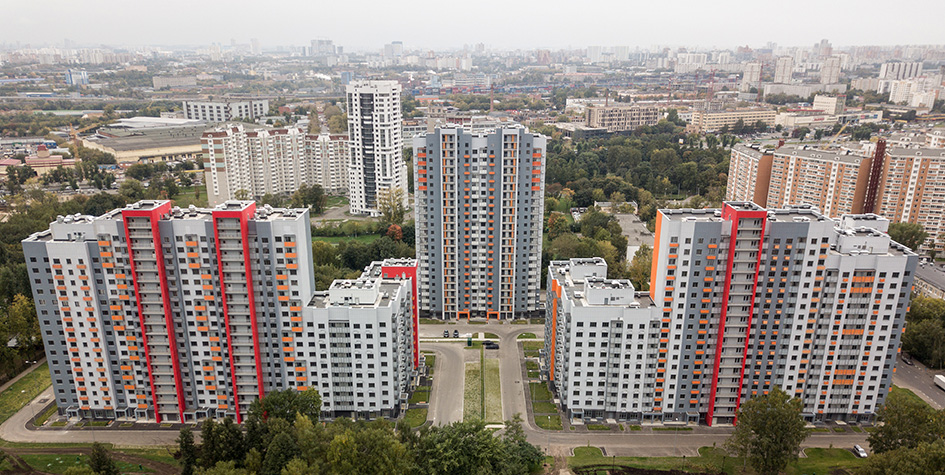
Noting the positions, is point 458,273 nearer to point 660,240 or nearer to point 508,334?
point 508,334

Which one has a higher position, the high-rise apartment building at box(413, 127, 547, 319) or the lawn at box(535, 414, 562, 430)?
the high-rise apartment building at box(413, 127, 547, 319)

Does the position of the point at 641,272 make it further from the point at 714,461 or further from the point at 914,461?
the point at 914,461

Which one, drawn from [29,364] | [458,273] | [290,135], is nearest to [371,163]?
[290,135]

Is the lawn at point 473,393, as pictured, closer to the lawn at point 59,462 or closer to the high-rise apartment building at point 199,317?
the high-rise apartment building at point 199,317

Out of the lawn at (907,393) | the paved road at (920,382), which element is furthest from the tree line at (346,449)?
the paved road at (920,382)

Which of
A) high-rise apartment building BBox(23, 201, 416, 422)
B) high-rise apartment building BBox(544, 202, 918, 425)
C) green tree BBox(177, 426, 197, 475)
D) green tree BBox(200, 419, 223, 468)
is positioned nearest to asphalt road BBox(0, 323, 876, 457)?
high-rise apartment building BBox(544, 202, 918, 425)

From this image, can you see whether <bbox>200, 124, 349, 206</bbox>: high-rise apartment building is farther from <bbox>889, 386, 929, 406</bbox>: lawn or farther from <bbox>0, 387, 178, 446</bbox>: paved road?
<bbox>889, 386, 929, 406</bbox>: lawn
